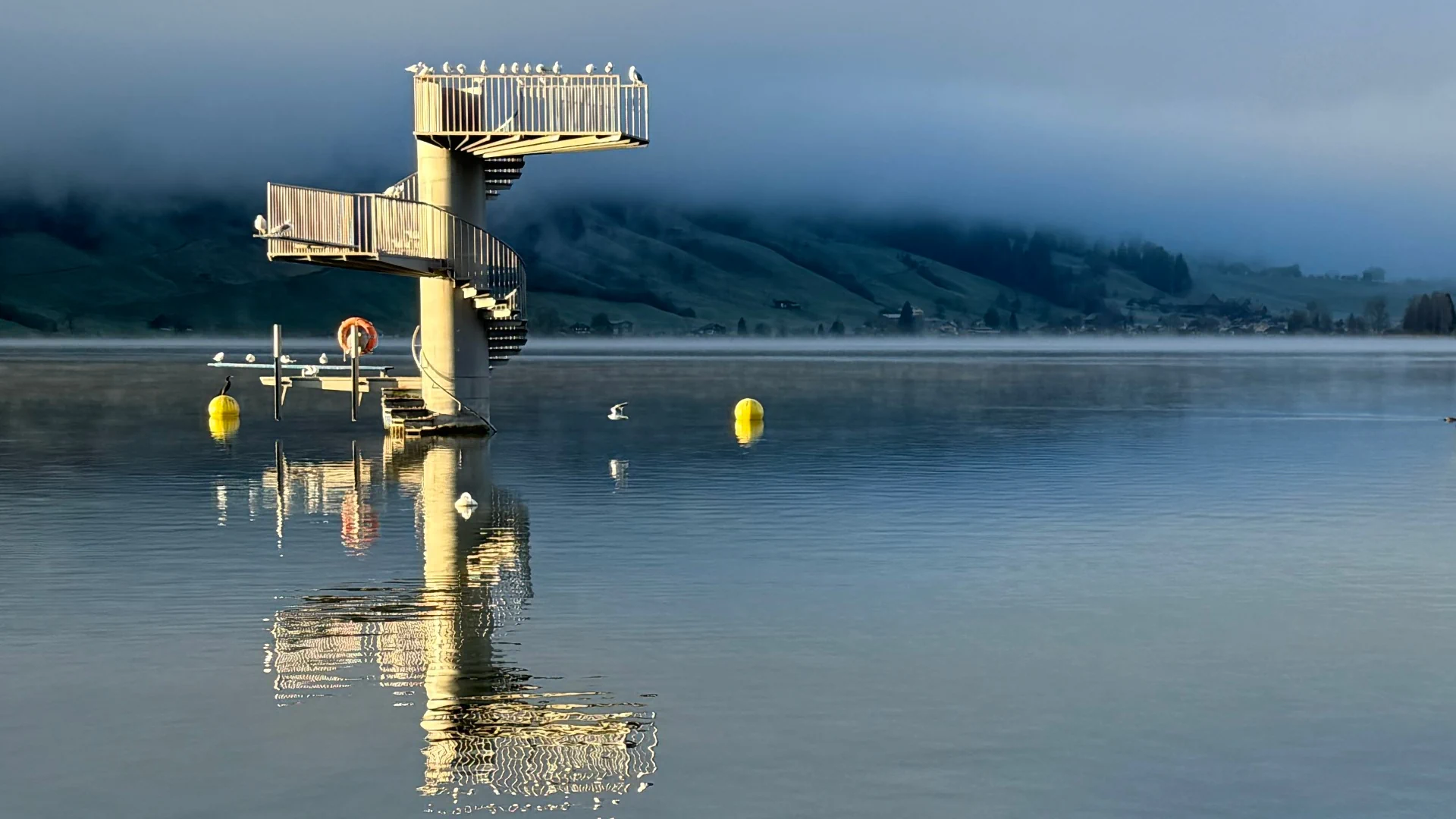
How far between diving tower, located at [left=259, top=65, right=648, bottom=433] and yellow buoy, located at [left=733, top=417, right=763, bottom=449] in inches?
266

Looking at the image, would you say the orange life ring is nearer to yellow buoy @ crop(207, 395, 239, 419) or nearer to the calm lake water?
yellow buoy @ crop(207, 395, 239, 419)

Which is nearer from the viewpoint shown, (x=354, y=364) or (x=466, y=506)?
(x=466, y=506)

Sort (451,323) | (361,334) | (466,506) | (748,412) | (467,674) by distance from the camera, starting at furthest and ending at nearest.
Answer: (361,334), (748,412), (451,323), (466,506), (467,674)

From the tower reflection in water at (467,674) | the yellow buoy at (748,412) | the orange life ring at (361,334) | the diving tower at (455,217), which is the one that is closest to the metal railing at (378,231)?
the diving tower at (455,217)

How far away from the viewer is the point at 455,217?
146 feet

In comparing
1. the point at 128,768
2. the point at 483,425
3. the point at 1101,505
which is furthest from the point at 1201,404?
the point at 128,768

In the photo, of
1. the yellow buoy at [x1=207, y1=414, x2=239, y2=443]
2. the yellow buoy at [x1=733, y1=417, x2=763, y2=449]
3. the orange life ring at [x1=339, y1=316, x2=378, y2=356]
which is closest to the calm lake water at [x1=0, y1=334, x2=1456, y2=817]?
the yellow buoy at [x1=733, y1=417, x2=763, y2=449]

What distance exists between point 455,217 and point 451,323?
277 centimetres

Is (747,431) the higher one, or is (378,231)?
(378,231)

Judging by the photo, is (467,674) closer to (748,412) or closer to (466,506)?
(466,506)

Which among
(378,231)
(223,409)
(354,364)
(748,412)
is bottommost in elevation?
(748,412)

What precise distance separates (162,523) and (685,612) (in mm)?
11691

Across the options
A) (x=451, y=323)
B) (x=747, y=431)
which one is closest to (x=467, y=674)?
(x=451, y=323)

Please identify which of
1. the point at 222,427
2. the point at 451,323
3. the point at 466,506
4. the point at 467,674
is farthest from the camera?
the point at 222,427
